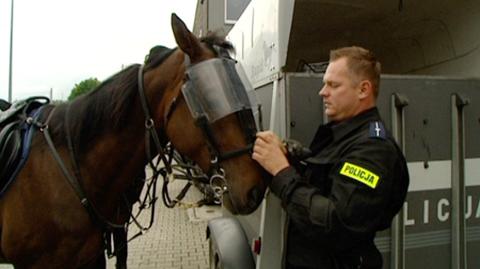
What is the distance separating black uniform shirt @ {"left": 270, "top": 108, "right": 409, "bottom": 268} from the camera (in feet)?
4.53

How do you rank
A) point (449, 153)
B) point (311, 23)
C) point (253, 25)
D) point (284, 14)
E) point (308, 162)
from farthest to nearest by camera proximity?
point (311, 23) → point (253, 25) → point (449, 153) → point (284, 14) → point (308, 162)

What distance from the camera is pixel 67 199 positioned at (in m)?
2.04

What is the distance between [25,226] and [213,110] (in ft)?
4.02

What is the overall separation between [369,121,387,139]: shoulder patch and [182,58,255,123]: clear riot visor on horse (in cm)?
54

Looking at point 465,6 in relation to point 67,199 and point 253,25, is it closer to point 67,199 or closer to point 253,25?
point 253,25

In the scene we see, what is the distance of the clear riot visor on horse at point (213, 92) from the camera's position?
1.71m

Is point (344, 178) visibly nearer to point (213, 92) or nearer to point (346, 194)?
point (346, 194)

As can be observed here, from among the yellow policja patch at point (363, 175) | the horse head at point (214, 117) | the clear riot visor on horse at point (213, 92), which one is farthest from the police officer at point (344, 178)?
the clear riot visor on horse at point (213, 92)

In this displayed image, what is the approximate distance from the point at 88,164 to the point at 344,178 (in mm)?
1389

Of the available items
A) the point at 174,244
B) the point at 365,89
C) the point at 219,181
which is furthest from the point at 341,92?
the point at 174,244

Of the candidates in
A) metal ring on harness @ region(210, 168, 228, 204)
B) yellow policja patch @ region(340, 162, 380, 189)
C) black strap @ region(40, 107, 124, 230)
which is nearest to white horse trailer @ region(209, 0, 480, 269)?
metal ring on harness @ region(210, 168, 228, 204)

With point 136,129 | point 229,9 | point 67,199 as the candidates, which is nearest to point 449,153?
point 136,129

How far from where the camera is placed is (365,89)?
5.18ft

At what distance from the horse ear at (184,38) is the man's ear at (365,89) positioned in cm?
76
